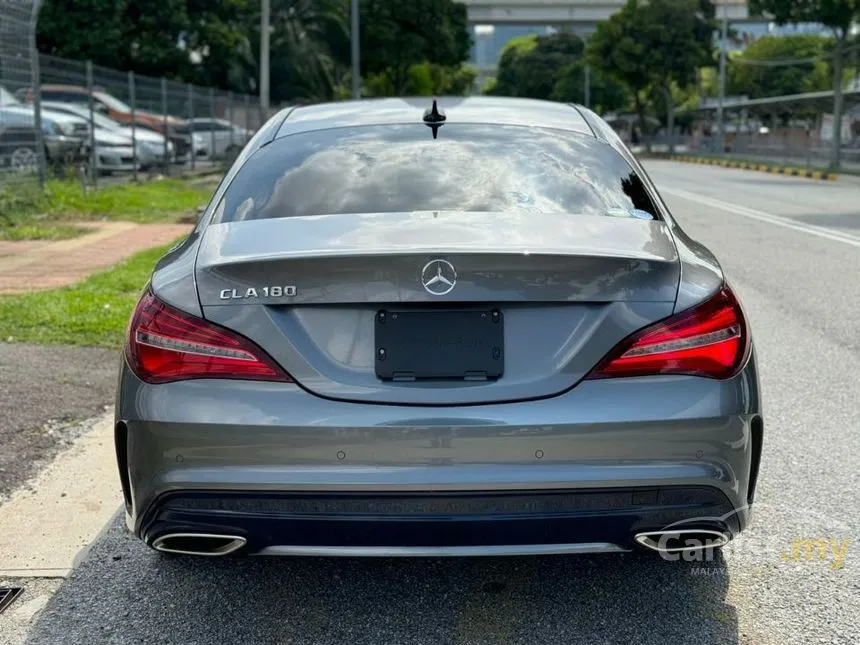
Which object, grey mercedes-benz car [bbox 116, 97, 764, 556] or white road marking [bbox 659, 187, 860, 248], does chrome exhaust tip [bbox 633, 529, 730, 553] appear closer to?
grey mercedes-benz car [bbox 116, 97, 764, 556]

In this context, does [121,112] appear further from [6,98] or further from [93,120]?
[6,98]

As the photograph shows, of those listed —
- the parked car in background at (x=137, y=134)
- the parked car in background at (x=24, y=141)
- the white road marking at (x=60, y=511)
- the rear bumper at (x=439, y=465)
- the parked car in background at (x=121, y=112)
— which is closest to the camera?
the rear bumper at (x=439, y=465)

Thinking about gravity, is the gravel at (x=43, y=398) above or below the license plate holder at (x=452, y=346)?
below

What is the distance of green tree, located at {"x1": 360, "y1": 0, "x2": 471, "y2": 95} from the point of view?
51.6 metres

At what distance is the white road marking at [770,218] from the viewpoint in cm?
1354

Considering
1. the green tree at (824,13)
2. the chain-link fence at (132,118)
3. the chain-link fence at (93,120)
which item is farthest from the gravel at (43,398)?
the green tree at (824,13)

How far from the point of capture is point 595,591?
136 inches

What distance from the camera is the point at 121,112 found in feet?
67.4

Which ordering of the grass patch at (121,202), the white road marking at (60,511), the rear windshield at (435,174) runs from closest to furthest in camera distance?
the rear windshield at (435,174), the white road marking at (60,511), the grass patch at (121,202)

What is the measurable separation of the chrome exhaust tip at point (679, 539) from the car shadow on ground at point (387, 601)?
0.30m

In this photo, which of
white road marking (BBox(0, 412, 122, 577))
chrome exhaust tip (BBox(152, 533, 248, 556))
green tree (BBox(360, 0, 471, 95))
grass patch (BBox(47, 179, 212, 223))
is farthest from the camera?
green tree (BBox(360, 0, 471, 95))

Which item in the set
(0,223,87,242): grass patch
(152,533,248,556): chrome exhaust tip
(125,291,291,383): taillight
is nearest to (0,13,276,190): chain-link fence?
(0,223,87,242): grass patch

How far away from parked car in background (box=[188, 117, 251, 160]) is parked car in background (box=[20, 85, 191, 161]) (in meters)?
0.64

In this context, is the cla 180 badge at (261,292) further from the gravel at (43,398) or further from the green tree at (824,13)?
the green tree at (824,13)
